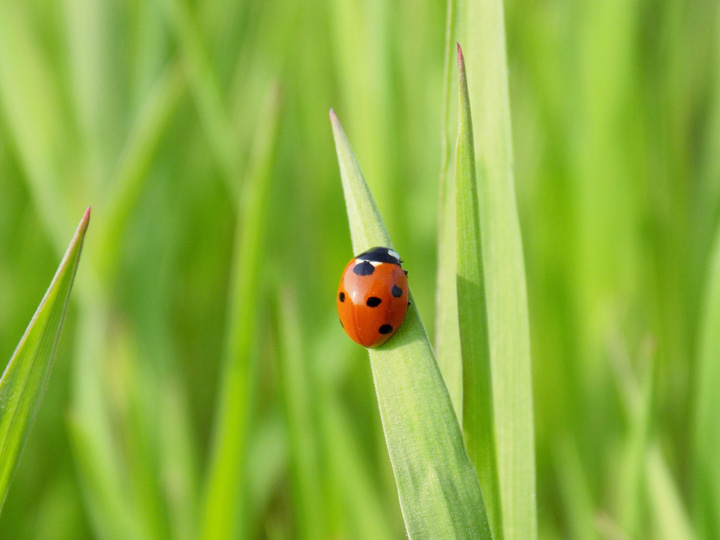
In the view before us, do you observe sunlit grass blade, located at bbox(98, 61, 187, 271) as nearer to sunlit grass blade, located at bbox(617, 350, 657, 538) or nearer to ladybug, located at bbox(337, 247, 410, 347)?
ladybug, located at bbox(337, 247, 410, 347)

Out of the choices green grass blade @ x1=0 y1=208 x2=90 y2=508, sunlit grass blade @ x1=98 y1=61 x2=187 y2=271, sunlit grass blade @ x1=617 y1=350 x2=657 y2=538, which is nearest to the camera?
green grass blade @ x1=0 y1=208 x2=90 y2=508

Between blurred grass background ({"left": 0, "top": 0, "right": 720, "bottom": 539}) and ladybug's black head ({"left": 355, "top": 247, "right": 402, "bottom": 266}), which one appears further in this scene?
blurred grass background ({"left": 0, "top": 0, "right": 720, "bottom": 539})

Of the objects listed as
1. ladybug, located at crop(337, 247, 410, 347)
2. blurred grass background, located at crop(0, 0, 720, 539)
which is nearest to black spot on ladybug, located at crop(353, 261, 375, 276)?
ladybug, located at crop(337, 247, 410, 347)

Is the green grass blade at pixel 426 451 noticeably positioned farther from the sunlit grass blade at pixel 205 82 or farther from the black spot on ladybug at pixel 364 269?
the sunlit grass blade at pixel 205 82

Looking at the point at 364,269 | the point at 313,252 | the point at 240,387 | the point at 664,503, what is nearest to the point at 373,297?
the point at 364,269

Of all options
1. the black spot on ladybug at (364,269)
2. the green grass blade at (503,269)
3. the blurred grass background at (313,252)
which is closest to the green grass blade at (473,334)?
the green grass blade at (503,269)

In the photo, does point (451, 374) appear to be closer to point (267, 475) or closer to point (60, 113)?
point (267, 475)

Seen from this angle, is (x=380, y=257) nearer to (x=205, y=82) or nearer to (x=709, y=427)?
(x=709, y=427)

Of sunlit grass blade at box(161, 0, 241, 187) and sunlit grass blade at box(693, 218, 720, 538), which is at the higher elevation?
sunlit grass blade at box(161, 0, 241, 187)
